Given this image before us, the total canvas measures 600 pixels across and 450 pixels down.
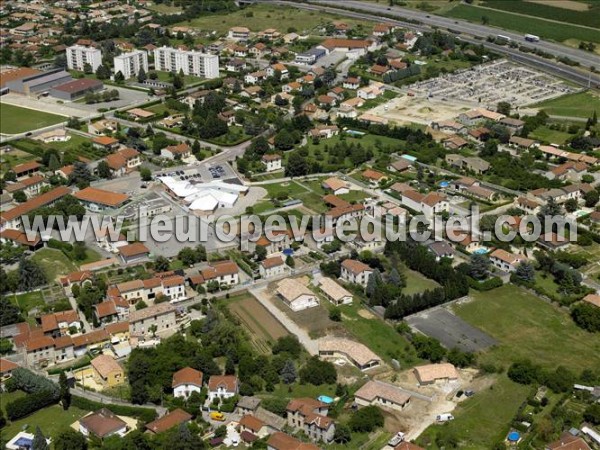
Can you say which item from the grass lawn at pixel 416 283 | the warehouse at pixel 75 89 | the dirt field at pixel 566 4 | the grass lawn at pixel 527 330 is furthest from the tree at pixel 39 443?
the dirt field at pixel 566 4

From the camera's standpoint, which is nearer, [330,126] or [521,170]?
[521,170]

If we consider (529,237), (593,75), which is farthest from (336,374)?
(593,75)

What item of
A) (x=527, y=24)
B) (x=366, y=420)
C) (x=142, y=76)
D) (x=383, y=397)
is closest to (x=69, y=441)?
(x=366, y=420)

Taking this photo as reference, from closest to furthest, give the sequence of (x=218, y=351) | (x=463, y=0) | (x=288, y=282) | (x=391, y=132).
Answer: (x=218, y=351) < (x=288, y=282) < (x=391, y=132) < (x=463, y=0)

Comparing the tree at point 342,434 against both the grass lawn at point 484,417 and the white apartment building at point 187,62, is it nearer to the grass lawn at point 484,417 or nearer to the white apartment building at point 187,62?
the grass lawn at point 484,417

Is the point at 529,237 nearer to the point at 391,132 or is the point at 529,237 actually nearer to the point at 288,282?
the point at 288,282

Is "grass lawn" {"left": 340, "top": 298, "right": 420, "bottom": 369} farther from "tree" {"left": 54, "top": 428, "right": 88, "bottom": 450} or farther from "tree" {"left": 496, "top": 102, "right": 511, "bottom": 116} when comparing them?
"tree" {"left": 496, "top": 102, "right": 511, "bottom": 116}
